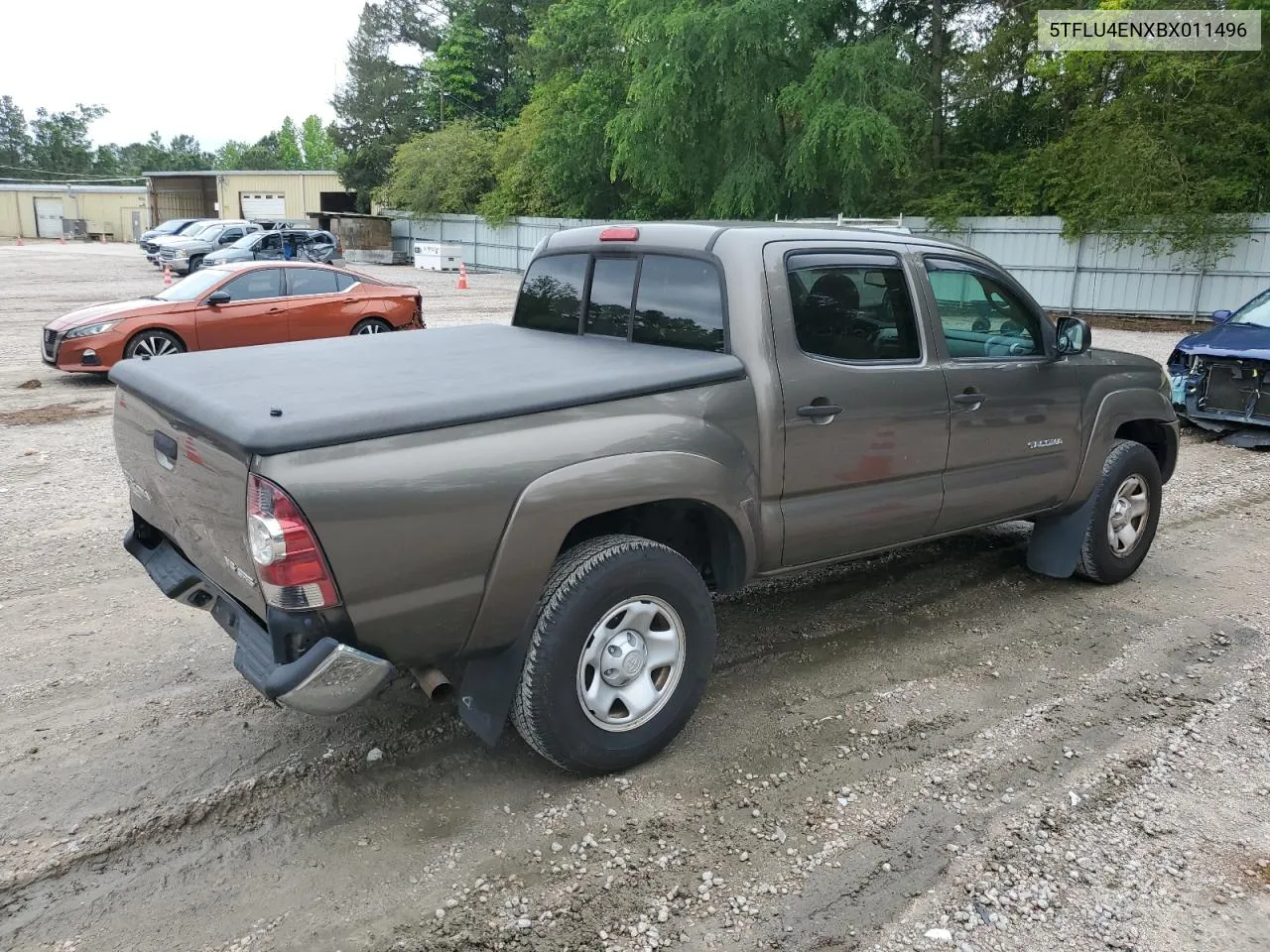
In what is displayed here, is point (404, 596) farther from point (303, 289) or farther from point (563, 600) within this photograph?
point (303, 289)

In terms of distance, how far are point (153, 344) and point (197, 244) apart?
22.2 meters

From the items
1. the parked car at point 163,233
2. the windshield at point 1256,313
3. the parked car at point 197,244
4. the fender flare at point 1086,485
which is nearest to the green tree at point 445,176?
Result: the parked car at point 163,233

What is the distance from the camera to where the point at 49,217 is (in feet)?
204

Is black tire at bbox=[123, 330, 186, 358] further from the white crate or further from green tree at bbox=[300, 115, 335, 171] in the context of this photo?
green tree at bbox=[300, 115, 335, 171]

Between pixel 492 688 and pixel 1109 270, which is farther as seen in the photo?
pixel 1109 270

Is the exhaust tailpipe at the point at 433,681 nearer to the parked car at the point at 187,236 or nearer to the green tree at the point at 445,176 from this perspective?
the parked car at the point at 187,236

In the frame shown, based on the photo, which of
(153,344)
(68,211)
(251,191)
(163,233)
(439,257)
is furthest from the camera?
(68,211)

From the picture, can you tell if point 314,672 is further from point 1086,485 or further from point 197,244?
point 197,244

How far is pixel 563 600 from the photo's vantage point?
3248 millimetres

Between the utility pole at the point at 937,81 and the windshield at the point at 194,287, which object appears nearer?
the windshield at the point at 194,287

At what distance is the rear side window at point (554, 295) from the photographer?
467cm

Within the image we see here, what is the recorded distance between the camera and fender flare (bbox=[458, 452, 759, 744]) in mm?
3109

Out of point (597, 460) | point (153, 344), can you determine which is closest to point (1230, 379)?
point (597, 460)

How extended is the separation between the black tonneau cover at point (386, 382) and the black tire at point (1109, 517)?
2747 mm
